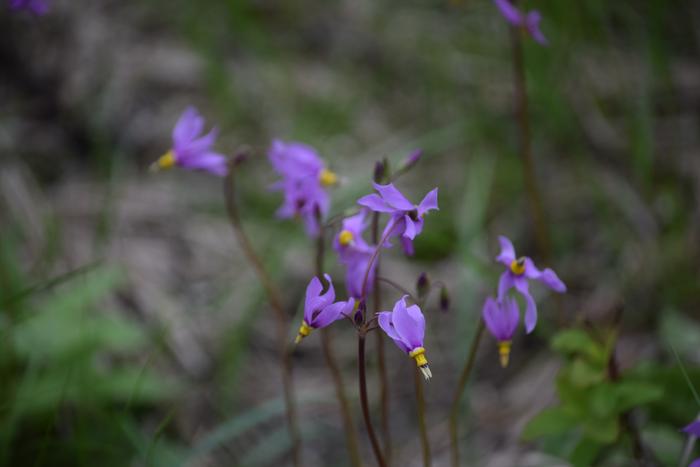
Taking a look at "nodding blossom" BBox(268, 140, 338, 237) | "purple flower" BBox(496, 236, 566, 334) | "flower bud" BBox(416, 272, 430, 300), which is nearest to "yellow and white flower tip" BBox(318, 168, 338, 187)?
"nodding blossom" BBox(268, 140, 338, 237)

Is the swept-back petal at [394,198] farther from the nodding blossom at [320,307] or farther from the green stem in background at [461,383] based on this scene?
the green stem in background at [461,383]

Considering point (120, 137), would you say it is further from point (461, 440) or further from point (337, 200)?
point (461, 440)

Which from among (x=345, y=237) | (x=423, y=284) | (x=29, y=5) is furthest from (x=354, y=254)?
(x=29, y=5)

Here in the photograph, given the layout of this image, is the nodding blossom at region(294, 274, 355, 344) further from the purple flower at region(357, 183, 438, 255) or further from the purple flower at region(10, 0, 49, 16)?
the purple flower at region(10, 0, 49, 16)

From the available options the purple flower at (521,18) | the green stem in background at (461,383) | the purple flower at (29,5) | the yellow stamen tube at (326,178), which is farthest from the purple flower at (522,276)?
the purple flower at (29,5)

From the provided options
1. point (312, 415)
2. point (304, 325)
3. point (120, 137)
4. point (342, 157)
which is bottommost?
point (312, 415)

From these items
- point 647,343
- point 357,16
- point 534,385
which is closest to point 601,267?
point 647,343
